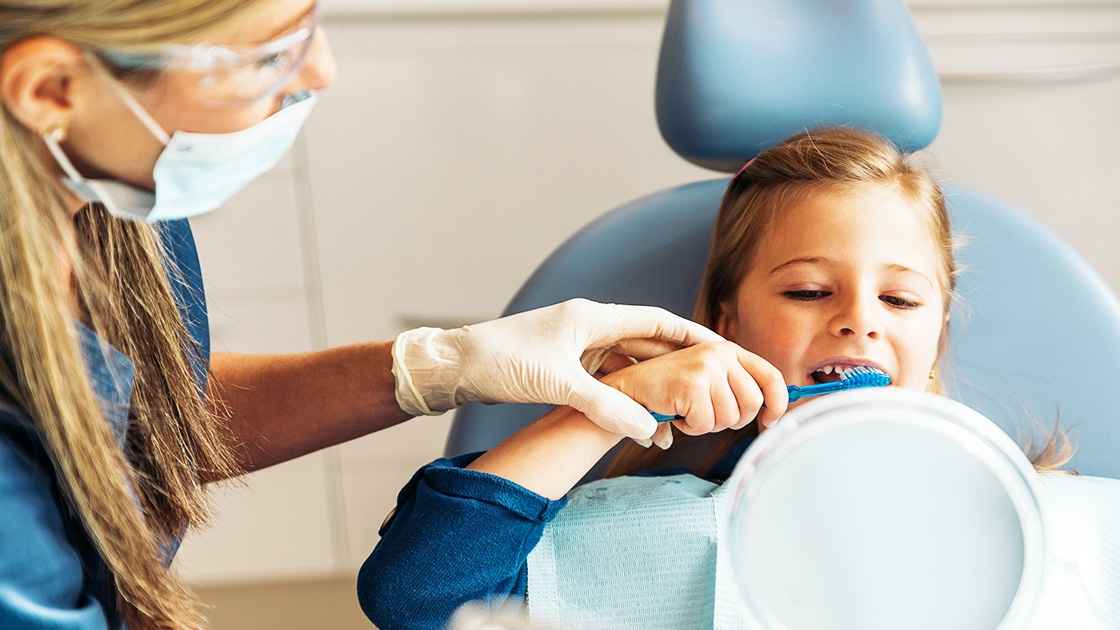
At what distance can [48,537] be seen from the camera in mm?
717

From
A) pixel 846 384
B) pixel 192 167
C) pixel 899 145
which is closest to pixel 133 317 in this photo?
pixel 192 167

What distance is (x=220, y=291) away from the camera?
178cm

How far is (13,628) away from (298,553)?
1.26 meters

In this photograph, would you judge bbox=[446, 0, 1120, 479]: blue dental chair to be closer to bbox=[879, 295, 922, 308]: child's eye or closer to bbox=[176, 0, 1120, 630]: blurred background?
bbox=[879, 295, 922, 308]: child's eye

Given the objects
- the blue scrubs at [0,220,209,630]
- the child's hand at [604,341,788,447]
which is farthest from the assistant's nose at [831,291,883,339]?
the blue scrubs at [0,220,209,630]

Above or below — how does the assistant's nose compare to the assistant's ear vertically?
below

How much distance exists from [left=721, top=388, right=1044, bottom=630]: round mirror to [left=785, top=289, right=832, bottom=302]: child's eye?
43 cm

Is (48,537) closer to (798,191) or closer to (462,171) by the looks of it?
(798,191)

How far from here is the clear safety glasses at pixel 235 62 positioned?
67cm

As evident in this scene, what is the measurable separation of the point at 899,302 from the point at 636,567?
1.14 ft

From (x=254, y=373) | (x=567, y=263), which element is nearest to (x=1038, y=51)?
(x=567, y=263)

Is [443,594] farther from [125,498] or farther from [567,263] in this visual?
[567,263]

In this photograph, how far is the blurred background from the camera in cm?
176

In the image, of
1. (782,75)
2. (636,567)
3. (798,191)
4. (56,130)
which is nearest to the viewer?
(56,130)
